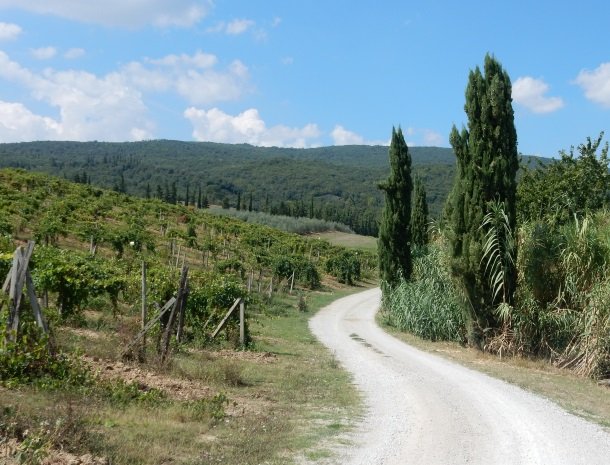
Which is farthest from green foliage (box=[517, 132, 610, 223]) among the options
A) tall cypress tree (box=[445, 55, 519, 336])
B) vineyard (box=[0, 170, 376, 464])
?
vineyard (box=[0, 170, 376, 464])

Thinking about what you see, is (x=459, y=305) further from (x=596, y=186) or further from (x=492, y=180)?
(x=596, y=186)

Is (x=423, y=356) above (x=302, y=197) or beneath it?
beneath

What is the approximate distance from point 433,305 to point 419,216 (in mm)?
15059

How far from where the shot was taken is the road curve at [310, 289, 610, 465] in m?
7.04

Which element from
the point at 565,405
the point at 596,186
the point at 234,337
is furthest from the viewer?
the point at 596,186

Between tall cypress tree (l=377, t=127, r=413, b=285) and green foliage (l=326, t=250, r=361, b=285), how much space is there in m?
28.7

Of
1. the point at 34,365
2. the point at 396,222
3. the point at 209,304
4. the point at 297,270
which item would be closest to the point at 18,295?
the point at 34,365

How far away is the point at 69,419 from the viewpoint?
19.3ft

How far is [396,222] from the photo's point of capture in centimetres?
2748

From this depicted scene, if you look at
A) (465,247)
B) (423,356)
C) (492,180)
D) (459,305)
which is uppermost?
(492,180)

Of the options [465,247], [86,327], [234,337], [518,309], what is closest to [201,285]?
[234,337]

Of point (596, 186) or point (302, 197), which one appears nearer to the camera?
point (596, 186)

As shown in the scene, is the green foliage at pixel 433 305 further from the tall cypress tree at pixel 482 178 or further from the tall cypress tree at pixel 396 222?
the tall cypress tree at pixel 396 222

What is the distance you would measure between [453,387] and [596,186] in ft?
60.1
